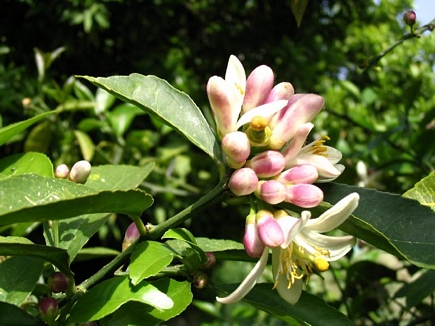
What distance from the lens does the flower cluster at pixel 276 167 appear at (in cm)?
72

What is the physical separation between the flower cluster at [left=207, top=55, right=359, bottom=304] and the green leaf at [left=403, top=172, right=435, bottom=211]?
4.4 inches

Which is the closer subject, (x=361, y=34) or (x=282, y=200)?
(x=282, y=200)

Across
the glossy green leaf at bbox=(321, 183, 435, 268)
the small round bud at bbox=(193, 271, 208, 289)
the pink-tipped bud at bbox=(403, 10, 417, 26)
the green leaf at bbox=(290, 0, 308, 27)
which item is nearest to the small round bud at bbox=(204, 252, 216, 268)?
the small round bud at bbox=(193, 271, 208, 289)

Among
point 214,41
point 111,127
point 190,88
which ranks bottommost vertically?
point 190,88

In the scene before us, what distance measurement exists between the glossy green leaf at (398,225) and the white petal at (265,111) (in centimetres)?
15

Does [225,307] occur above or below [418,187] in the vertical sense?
below

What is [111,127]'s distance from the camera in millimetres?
2514

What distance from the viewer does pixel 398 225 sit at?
727 millimetres

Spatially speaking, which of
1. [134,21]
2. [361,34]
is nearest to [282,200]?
[134,21]

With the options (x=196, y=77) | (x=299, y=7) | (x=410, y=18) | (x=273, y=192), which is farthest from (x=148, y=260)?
(x=196, y=77)

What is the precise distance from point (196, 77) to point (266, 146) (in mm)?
3879

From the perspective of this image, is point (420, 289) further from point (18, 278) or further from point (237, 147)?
point (18, 278)

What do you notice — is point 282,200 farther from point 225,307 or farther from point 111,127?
point 225,307

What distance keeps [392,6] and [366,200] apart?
5.19 m
